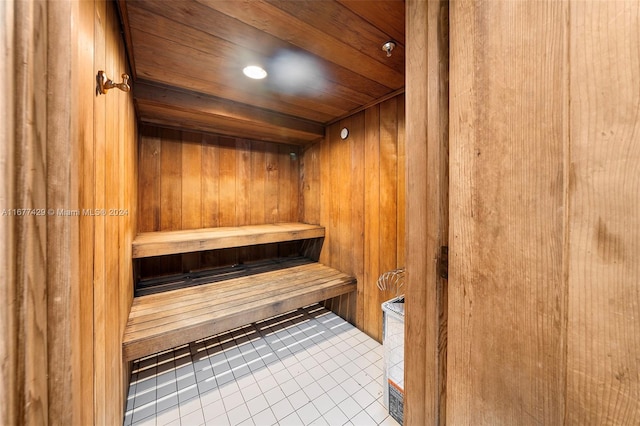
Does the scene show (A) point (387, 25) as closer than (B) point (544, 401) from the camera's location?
No

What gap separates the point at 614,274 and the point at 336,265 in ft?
6.88

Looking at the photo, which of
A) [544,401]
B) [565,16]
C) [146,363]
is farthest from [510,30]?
[146,363]

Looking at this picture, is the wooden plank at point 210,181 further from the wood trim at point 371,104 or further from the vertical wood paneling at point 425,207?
the vertical wood paneling at point 425,207

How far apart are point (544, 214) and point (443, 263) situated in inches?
8.8

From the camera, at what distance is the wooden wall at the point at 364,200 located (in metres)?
1.80

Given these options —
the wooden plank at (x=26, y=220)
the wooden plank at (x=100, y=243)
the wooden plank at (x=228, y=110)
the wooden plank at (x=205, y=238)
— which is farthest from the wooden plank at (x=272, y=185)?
the wooden plank at (x=26, y=220)

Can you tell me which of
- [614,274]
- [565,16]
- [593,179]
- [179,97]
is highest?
[179,97]

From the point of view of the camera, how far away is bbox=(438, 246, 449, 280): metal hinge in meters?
0.55

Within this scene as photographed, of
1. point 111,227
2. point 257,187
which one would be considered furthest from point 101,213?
point 257,187

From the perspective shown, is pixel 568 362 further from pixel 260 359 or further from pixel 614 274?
pixel 260 359

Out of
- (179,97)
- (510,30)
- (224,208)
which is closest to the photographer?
(510,30)

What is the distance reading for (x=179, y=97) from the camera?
63.1 inches

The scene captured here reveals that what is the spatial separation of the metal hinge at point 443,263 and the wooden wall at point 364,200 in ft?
4.03

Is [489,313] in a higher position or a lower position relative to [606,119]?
lower
